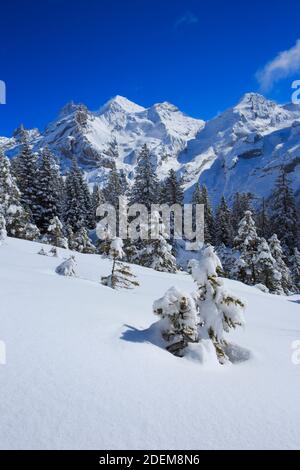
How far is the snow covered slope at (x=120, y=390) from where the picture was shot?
11.5ft

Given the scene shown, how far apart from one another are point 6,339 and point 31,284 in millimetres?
3622

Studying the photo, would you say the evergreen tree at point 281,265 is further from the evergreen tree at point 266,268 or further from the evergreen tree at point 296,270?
the evergreen tree at point 296,270

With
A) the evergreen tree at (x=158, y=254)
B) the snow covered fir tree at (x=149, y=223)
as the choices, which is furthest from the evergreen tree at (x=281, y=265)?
the evergreen tree at (x=158, y=254)

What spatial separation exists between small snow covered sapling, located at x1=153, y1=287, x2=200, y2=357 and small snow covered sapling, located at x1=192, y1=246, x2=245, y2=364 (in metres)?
0.36

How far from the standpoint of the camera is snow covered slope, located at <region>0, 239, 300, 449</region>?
3514mm

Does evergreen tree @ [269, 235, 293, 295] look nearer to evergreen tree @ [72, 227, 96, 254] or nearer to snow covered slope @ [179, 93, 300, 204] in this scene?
evergreen tree @ [72, 227, 96, 254]

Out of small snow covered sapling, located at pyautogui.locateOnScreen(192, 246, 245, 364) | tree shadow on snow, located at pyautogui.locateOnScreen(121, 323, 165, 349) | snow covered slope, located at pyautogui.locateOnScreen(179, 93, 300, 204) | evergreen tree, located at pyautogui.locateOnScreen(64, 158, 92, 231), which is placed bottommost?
tree shadow on snow, located at pyautogui.locateOnScreen(121, 323, 165, 349)

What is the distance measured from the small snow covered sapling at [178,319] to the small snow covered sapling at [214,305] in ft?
1.18

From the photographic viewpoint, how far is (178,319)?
5.96 metres

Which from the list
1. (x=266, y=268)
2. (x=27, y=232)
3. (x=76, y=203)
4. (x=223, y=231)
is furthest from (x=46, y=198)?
(x=223, y=231)

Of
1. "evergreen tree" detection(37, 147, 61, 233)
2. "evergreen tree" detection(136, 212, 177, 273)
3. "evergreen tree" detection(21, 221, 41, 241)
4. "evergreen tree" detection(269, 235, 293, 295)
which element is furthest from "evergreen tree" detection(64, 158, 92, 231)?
"evergreen tree" detection(269, 235, 293, 295)

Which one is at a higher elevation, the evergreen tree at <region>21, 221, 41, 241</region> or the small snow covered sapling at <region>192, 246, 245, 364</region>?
the evergreen tree at <region>21, 221, 41, 241</region>

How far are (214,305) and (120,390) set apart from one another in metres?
2.64

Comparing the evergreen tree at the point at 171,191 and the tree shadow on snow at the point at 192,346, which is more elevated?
the evergreen tree at the point at 171,191
